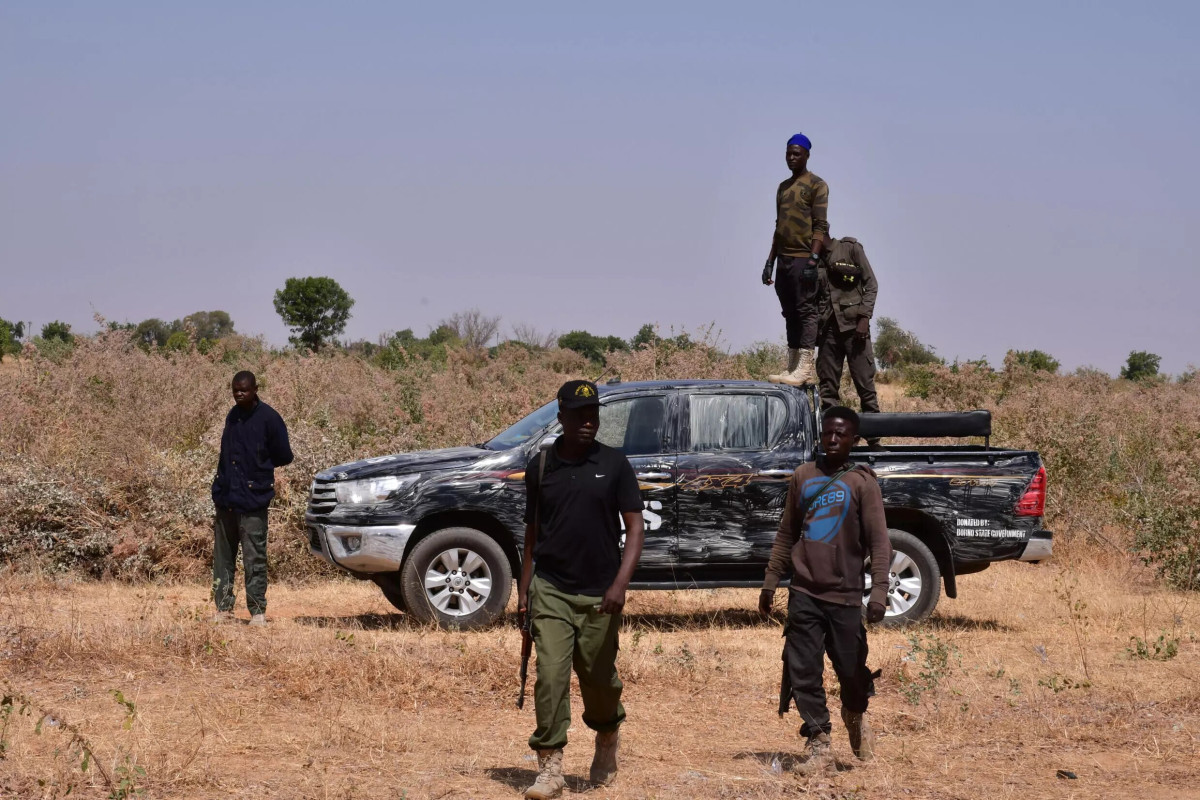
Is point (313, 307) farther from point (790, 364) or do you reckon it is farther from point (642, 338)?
point (790, 364)

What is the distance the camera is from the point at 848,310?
11234 mm

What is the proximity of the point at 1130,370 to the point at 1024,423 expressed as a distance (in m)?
31.9

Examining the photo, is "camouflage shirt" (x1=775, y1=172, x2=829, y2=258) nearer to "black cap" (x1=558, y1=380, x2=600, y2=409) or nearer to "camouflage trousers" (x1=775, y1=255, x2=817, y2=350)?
"camouflage trousers" (x1=775, y1=255, x2=817, y2=350)

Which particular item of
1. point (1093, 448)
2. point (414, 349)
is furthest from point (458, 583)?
point (414, 349)

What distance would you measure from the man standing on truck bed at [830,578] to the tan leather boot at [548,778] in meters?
1.19

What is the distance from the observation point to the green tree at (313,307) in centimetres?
4766

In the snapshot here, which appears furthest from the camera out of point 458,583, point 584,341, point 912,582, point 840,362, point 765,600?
point 584,341

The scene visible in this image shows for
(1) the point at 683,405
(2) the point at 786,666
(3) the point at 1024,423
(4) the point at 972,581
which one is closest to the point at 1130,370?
(3) the point at 1024,423

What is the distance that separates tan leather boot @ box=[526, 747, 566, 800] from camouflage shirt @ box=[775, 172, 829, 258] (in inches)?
248

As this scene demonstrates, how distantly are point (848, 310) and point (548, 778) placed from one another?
6286 mm

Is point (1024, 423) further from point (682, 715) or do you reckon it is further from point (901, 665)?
point (682, 715)

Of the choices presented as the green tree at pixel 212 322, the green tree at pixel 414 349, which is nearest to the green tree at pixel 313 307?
the green tree at pixel 414 349

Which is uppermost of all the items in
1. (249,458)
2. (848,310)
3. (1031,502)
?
(848,310)

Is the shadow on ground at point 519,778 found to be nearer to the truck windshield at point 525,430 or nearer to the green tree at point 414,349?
the truck windshield at point 525,430
